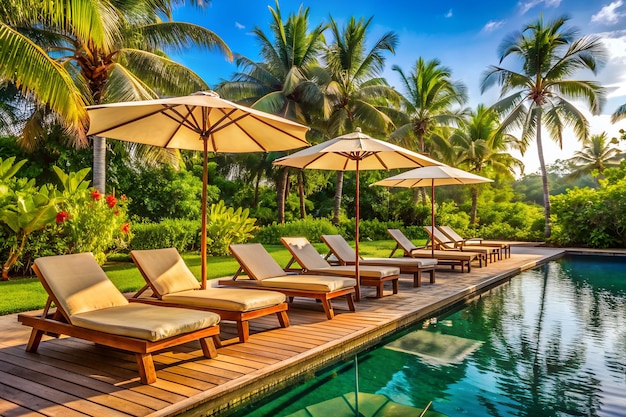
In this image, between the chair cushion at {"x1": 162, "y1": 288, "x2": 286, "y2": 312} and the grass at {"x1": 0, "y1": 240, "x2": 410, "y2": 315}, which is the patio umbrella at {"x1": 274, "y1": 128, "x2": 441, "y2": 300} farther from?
the grass at {"x1": 0, "y1": 240, "x2": 410, "y2": 315}

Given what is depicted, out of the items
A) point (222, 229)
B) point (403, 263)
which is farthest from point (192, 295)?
point (222, 229)

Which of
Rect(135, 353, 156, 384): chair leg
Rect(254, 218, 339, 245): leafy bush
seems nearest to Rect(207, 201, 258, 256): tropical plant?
Rect(254, 218, 339, 245): leafy bush

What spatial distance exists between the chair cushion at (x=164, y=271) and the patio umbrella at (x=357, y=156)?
215 centimetres

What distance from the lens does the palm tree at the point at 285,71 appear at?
62.6 ft

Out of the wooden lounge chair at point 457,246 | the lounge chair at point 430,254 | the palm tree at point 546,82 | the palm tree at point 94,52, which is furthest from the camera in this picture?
the palm tree at point 546,82

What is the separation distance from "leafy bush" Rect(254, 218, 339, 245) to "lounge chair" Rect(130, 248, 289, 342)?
11.3m

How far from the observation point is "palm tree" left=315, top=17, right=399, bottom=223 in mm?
19422

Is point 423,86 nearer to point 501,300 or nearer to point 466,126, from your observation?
point 466,126

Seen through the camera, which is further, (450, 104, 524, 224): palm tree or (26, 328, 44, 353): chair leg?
(450, 104, 524, 224): palm tree

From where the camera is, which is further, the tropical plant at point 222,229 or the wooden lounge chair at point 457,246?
the tropical plant at point 222,229

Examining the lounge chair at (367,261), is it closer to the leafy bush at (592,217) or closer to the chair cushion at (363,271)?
the chair cushion at (363,271)

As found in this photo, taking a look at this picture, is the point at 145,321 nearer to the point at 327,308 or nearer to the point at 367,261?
the point at 327,308

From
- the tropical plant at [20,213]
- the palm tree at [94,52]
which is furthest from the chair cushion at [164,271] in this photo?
the palm tree at [94,52]

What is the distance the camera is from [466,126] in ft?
94.9
